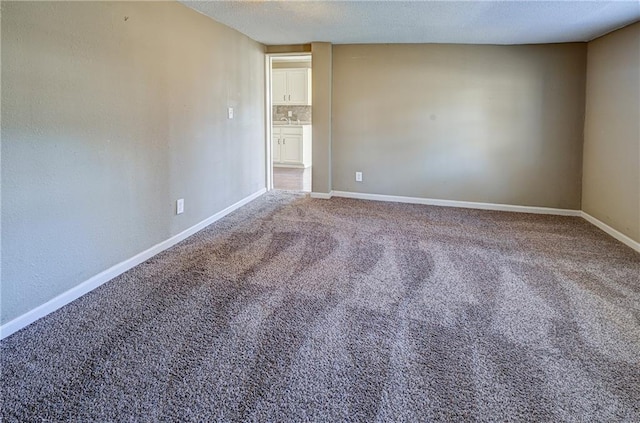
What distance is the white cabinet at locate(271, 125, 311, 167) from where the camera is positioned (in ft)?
27.7

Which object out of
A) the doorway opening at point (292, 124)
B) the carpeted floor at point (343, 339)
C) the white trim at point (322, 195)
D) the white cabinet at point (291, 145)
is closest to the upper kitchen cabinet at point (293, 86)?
the doorway opening at point (292, 124)

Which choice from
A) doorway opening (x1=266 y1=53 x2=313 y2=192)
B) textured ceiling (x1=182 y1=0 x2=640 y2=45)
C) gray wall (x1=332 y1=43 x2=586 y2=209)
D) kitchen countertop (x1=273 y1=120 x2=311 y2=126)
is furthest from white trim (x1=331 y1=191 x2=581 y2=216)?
kitchen countertop (x1=273 y1=120 x2=311 y2=126)

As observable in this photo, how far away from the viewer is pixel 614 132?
406 centimetres

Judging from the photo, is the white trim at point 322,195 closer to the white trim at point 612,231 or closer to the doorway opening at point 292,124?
the doorway opening at point 292,124

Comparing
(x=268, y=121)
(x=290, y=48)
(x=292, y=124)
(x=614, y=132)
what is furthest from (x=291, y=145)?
(x=614, y=132)

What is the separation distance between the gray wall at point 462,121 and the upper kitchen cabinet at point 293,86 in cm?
310

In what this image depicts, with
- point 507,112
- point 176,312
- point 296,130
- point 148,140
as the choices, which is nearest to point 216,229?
point 148,140

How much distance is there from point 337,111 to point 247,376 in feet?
14.0

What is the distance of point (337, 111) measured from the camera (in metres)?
5.55

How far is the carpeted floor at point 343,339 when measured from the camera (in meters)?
1.69

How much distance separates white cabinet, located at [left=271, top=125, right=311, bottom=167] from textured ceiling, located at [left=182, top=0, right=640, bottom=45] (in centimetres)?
355

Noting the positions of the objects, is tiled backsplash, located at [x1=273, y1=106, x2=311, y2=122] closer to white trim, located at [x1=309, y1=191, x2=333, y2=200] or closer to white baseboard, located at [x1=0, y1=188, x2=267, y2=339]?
white trim, located at [x1=309, y1=191, x2=333, y2=200]

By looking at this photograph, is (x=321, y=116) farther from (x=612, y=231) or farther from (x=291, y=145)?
(x=612, y=231)

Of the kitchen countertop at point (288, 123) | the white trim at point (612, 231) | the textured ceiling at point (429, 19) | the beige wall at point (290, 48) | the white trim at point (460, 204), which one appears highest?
the beige wall at point (290, 48)
